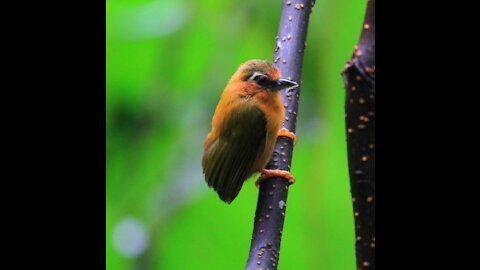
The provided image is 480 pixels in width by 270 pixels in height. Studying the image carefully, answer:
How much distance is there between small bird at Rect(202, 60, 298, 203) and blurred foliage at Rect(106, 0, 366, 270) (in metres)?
0.10

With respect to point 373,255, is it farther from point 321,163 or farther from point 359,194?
point 321,163

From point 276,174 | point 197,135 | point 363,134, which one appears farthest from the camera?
point 197,135

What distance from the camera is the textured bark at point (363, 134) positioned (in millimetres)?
596

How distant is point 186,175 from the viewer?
1184mm

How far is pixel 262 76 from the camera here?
105cm

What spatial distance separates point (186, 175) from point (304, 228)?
0.83ft

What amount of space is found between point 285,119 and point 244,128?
141 millimetres

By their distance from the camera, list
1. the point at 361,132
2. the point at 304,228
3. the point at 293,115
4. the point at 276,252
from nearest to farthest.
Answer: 1. the point at 361,132
2. the point at 276,252
3. the point at 293,115
4. the point at 304,228

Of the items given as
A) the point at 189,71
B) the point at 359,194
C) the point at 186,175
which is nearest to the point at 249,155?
the point at 186,175

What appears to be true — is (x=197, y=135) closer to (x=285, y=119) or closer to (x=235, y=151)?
(x=235, y=151)

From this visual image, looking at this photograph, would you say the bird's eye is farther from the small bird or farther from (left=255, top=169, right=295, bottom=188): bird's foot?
(left=255, top=169, right=295, bottom=188): bird's foot

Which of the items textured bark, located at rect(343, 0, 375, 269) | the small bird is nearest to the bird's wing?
the small bird

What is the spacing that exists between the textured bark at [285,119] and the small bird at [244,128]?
0.02m

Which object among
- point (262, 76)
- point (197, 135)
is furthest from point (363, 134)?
point (197, 135)
